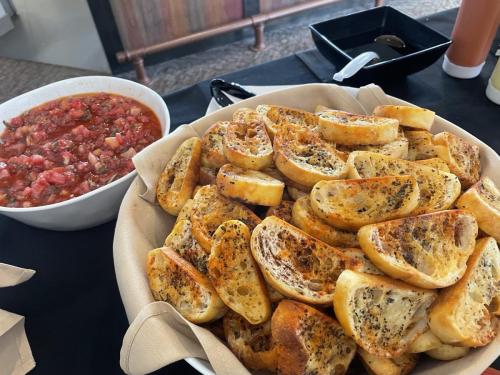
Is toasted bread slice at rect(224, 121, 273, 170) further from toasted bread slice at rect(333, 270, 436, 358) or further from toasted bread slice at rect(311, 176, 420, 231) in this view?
toasted bread slice at rect(333, 270, 436, 358)

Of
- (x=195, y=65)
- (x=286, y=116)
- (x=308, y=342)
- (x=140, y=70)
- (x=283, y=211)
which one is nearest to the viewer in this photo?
(x=308, y=342)

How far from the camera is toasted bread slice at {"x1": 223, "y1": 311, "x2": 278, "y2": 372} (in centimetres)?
75

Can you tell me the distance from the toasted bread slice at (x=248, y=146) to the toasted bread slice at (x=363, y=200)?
17 cm

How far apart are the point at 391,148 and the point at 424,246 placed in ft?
0.95

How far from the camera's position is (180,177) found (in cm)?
103

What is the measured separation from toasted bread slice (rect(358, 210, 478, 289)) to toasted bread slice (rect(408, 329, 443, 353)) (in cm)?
9

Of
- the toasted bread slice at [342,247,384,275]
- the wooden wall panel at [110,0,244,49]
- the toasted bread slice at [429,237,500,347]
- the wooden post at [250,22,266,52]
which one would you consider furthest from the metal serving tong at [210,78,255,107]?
the wooden post at [250,22,266,52]

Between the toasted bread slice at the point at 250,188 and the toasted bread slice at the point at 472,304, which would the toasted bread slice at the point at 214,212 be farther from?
the toasted bread slice at the point at 472,304

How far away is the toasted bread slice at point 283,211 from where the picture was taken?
2.98 ft

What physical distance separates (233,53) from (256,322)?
116 inches

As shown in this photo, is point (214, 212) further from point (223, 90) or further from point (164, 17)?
point (164, 17)

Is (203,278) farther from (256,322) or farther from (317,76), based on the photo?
(317,76)

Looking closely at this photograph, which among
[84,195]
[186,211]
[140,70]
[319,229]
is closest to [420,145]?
[319,229]

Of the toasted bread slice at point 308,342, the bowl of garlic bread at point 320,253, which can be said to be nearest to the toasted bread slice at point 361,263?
the bowl of garlic bread at point 320,253
